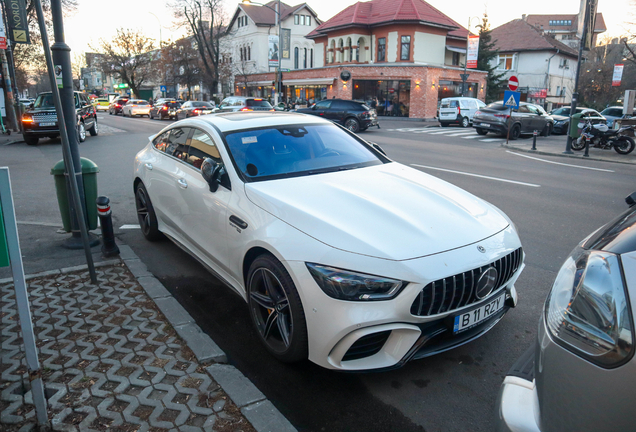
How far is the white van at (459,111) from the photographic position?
29.5m

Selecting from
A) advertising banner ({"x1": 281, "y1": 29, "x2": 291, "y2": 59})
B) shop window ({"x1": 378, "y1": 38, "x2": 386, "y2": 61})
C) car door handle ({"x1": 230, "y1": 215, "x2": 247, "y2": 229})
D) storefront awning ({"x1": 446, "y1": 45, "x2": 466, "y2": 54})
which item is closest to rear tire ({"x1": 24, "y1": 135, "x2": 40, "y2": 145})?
car door handle ({"x1": 230, "y1": 215, "x2": 247, "y2": 229})

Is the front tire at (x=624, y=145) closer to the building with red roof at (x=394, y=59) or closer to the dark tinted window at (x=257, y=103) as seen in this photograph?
the dark tinted window at (x=257, y=103)

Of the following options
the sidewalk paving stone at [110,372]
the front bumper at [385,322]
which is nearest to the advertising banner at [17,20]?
the sidewalk paving stone at [110,372]

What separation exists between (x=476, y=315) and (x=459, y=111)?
2860 cm

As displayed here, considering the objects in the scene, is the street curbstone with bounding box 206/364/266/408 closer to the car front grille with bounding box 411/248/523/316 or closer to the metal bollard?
the car front grille with bounding box 411/248/523/316

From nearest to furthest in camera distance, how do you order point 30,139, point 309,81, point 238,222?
1. point 238,222
2. point 30,139
3. point 309,81

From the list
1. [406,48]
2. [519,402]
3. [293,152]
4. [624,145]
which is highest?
[406,48]

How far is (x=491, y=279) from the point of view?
2965 millimetres

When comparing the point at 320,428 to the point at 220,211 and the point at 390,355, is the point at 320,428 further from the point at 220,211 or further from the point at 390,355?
the point at 220,211

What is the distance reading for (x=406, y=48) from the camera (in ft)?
134

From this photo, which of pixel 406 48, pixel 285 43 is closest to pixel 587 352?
pixel 285 43

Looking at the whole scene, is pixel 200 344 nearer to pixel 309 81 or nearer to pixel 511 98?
pixel 511 98

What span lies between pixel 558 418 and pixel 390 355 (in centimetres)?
129


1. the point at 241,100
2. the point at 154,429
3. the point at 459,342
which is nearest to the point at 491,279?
the point at 459,342
